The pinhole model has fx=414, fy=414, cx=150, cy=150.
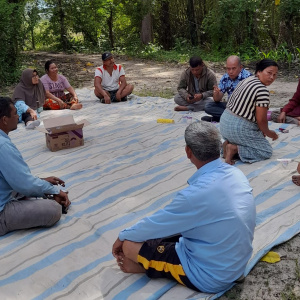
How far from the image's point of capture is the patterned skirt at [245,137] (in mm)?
4559

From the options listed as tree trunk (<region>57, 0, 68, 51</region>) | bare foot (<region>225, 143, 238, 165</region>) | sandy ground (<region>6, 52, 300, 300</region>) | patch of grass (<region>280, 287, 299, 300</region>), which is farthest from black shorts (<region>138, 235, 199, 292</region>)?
tree trunk (<region>57, 0, 68, 51</region>)

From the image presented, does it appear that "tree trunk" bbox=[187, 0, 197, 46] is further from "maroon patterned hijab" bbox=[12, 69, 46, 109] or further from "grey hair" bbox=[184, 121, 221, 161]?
"grey hair" bbox=[184, 121, 221, 161]

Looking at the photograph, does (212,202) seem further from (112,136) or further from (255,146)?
(112,136)

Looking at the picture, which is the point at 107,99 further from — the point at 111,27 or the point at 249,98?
the point at 111,27

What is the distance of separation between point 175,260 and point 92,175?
2.29m

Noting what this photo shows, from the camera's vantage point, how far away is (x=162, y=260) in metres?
2.49

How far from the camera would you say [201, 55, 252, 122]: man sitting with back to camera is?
574 centimetres

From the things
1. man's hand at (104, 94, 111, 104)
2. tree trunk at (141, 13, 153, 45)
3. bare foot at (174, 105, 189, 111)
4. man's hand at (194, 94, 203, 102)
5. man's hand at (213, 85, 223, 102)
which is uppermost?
tree trunk at (141, 13, 153, 45)

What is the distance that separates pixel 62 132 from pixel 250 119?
2.38 m

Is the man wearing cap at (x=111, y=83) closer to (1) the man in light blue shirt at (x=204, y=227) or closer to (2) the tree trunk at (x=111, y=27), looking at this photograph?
(1) the man in light blue shirt at (x=204, y=227)

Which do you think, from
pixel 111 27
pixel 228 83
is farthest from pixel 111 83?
pixel 111 27

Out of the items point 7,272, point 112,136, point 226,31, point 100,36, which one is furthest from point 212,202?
point 100,36

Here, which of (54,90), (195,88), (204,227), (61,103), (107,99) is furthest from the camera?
(107,99)

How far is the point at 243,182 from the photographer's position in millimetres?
2344
